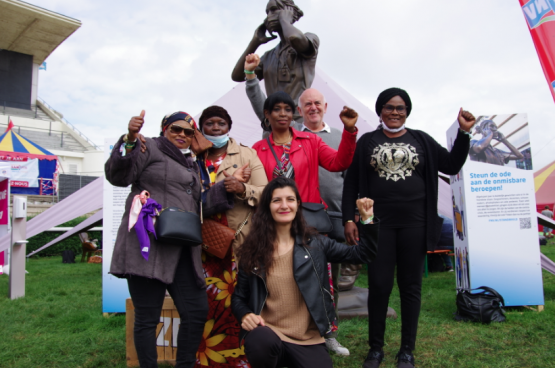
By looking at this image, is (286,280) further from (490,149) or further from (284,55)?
(490,149)

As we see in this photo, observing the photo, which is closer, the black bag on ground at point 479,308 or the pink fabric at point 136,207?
the pink fabric at point 136,207

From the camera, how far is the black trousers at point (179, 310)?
2.04 metres

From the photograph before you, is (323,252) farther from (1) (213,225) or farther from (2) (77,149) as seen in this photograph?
(2) (77,149)

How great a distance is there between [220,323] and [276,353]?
764 mm

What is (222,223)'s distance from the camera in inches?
96.3

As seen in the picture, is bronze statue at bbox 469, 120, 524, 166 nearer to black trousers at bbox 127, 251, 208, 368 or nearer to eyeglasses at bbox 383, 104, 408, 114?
eyeglasses at bbox 383, 104, 408, 114

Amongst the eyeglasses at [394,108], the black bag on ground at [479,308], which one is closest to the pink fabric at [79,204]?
the eyeglasses at [394,108]

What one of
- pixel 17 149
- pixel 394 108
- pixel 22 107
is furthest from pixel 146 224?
pixel 22 107

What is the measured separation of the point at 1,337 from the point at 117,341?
1.11m

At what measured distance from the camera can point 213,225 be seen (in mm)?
2365

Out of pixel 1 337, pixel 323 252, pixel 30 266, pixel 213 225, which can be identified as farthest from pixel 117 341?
pixel 30 266

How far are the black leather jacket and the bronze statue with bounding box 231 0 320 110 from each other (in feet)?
7.62

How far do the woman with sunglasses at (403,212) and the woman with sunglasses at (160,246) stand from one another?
38.7 inches

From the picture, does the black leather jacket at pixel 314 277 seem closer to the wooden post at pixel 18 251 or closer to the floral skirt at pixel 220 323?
the floral skirt at pixel 220 323
